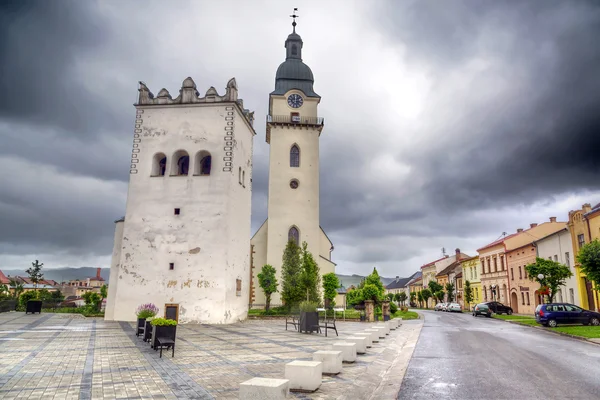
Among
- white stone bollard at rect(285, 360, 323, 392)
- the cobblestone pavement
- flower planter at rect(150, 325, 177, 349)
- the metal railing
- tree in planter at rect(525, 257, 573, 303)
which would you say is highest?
the metal railing

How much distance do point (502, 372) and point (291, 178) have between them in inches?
1267

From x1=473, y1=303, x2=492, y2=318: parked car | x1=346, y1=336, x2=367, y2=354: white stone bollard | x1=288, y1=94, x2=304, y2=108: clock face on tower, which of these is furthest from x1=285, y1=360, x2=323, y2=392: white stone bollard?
Result: x1=288, y1=94, x2=304, y2=108: clock face on tower

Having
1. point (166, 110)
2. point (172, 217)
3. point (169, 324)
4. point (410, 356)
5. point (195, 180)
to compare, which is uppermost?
point (166, 110)

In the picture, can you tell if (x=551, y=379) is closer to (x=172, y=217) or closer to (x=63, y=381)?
(x=63, y=381)

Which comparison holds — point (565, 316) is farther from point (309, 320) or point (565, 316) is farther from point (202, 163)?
point (202, 163)

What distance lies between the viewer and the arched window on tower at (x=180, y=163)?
2567 cm

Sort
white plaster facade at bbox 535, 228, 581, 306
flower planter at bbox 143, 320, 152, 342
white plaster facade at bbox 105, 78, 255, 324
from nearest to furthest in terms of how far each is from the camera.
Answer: flower planter at bbox 143, 320, 152, 342
white plaster facade at bbox 105, 78, 255, 324
white plaster facade at bbox 535, 228, 581, 306

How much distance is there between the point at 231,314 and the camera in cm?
2428

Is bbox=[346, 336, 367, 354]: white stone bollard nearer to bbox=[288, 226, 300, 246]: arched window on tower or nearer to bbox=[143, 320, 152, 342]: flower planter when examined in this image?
bbox=[143, 320, 152, 342]: flower planter

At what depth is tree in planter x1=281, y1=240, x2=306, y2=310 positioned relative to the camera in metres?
31.7

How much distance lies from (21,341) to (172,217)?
1192 cm

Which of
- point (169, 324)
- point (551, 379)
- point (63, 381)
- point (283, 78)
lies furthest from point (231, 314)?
point (283, 78)

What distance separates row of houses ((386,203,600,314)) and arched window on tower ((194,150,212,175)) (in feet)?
74.2

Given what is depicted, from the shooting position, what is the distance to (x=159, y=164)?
26.4 meters
